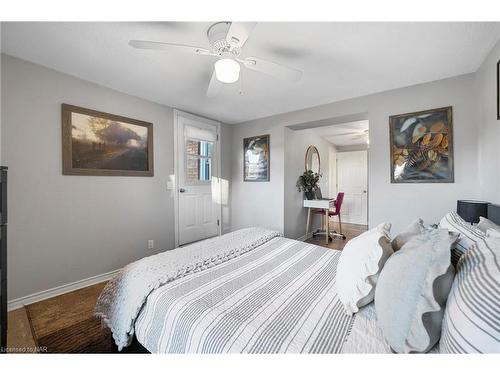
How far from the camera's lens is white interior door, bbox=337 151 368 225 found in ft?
17.8

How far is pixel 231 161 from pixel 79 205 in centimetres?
251

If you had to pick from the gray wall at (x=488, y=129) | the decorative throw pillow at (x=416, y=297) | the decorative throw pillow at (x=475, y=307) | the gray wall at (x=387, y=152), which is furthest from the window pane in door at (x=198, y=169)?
the gray wall at (x=488, y=129)

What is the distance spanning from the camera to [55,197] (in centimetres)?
212

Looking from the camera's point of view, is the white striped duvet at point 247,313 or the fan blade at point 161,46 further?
the fan blade at point 161,46

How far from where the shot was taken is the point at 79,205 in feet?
7.47

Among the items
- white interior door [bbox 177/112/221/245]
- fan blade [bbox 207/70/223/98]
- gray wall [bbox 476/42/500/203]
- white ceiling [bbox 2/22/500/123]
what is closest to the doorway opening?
white ceiling [bbox 2/22/500/123]

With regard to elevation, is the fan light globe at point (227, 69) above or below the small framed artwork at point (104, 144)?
above

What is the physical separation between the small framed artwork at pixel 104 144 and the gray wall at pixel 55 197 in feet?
0.23

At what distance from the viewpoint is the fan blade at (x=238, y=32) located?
45.7 inches

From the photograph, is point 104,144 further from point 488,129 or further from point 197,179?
point 488,129

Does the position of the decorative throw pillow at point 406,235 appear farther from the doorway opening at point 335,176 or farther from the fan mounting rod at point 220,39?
the doorway opening at point 335,176

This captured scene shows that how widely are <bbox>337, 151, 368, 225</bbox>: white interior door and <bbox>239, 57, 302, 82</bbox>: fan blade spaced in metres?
4.59
